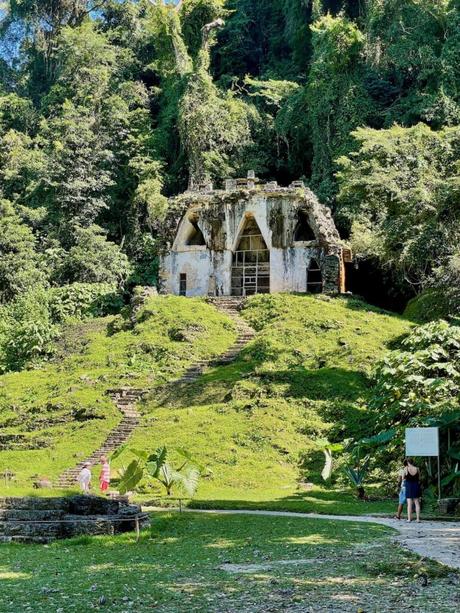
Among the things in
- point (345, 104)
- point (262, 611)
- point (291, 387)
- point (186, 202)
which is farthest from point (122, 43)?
point (262, 611)

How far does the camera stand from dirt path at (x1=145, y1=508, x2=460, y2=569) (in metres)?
12.2

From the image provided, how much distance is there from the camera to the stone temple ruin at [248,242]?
44125 millimetres

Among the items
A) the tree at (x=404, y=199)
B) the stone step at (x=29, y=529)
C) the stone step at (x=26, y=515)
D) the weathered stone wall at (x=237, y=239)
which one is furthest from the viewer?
the weathered stone wall at (x=237, y=239)

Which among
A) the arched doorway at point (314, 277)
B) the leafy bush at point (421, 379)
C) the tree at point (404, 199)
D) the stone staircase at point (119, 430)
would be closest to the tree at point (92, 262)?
the arched doorway at point (314, 277)

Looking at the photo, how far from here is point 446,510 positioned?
57.7 ft

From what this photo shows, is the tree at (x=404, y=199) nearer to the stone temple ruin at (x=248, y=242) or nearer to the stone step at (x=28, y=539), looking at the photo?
the stone temple ruin at (x=248, y=242)

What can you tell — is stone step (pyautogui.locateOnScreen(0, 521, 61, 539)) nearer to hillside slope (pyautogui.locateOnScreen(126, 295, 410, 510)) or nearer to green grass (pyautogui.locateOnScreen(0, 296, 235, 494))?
hillside slope (pyautogui.locateOnScreen(126, 295, 410, 510))

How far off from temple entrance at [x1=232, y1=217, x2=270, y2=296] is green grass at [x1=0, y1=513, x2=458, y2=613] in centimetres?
3103

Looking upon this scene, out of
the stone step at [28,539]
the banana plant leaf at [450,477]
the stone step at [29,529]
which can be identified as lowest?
the stone step at [28,539]

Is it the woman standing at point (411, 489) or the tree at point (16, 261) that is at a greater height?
the tree at point (16, 261)

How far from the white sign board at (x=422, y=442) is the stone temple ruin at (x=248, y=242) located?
24.1 meters

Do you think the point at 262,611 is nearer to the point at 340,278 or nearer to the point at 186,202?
the point at 340,278

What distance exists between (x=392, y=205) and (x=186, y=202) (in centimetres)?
1191

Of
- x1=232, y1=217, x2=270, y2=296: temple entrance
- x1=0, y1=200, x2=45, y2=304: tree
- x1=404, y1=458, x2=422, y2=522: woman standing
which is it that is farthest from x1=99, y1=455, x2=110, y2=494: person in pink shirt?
x1=0, y1=200, x2=45, y2=304: tree
